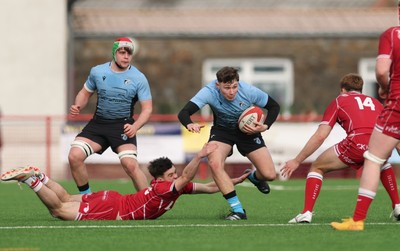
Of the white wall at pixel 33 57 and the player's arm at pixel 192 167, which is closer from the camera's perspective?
the player's arm at pixel 192 167

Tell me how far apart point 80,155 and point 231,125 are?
1.82 meters

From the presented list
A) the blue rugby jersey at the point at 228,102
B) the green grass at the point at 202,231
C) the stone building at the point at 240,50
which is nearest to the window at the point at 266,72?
the stone building at the point at 240,50

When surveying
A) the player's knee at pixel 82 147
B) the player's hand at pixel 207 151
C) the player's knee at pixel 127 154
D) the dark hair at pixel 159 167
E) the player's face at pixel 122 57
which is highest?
the player's face at pixel 122 57

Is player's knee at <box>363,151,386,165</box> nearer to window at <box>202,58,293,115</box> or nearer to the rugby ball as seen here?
the rugby ball

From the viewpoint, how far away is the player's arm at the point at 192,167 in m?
12.1

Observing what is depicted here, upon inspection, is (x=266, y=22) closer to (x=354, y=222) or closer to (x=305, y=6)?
(x=305, y=6)

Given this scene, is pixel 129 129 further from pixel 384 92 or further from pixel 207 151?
pixel 384 92

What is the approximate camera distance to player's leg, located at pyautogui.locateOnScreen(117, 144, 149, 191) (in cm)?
1394

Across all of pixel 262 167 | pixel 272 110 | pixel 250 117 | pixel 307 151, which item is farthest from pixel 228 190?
pixel 272 110

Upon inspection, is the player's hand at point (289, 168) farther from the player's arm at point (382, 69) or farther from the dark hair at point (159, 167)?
the dark hair at point (159, 167)

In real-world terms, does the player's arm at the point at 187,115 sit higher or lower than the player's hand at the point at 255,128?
higher

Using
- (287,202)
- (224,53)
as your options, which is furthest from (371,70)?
Result: (287,202)

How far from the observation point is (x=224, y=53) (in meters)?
33.6

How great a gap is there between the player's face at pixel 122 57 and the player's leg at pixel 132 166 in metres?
0.97
